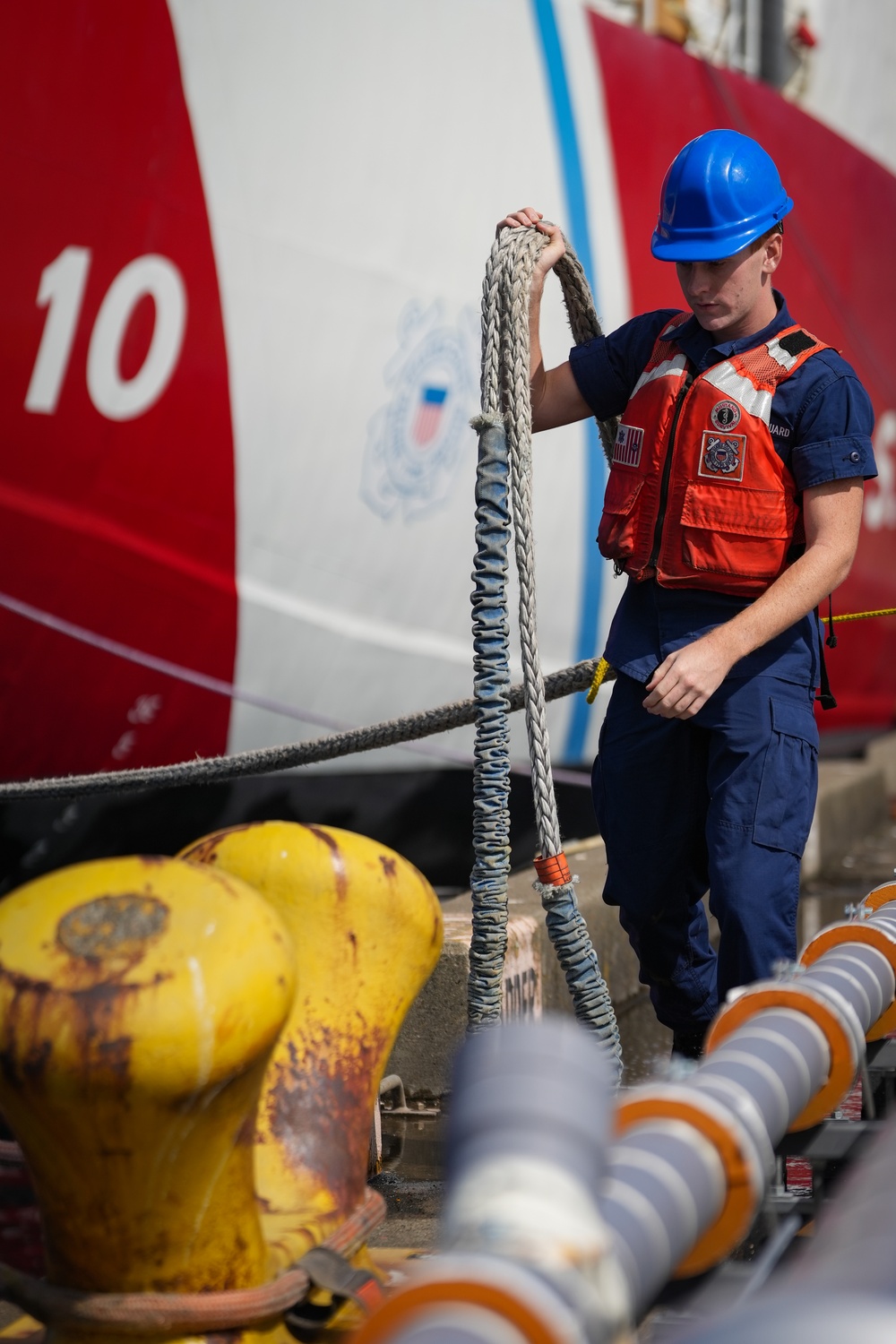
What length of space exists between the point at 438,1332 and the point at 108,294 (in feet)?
14.8

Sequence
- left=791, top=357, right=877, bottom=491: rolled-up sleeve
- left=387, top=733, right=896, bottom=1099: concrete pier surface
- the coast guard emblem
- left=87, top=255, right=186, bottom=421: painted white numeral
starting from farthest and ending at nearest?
the coast guard emblem, left=87, top=255, right=186, bottom=421: painted white numeral, left=387, top=733, right=896, bottom=1099: concrete pier surface, left=791, top=357, right=877, bottom=491: rolled-up sleeve

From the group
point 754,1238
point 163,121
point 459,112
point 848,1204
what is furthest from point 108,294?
point 848,1204

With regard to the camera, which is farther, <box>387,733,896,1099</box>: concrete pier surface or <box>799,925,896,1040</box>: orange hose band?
<box>387,733,896,1099</box>: concrete pier surface

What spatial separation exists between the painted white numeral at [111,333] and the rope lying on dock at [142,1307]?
11.8ft

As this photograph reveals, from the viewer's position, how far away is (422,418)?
589 centimetres

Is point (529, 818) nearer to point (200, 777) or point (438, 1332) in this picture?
point (200, 777)

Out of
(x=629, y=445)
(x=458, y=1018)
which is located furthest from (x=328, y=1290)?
(x=458, y=1018)

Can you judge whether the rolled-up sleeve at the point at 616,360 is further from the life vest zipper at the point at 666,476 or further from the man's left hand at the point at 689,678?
the man's left hand at the point at 689,678

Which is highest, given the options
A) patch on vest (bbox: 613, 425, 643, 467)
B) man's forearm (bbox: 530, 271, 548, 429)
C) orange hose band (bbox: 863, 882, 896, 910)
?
man's forearm (bbox: 530, 271, 548, 429)

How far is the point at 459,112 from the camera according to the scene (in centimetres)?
596

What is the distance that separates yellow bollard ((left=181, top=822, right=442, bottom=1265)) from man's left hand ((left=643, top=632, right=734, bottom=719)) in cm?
57

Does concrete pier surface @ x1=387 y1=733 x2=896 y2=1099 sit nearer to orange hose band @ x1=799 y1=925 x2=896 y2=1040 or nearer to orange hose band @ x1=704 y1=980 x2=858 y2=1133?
orange hose band @ x1=799 y1=925 x2=896 y2=1040

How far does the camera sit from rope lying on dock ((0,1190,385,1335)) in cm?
172

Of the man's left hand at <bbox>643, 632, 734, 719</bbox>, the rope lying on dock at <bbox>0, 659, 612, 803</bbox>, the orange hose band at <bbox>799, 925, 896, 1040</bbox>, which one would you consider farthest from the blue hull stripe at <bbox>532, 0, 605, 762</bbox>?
the orange hose band at <bbox>799, 925, 896, 1040</bbox>
